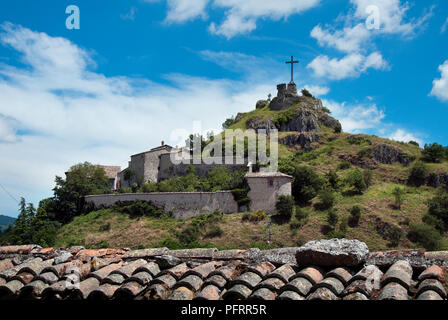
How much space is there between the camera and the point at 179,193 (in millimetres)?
41375

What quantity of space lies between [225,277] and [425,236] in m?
31.3

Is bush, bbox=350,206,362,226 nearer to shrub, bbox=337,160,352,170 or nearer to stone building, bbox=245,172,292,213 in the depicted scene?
stone building, bbox=245,172,292,213

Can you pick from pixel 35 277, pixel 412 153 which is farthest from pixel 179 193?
pixel 35 277

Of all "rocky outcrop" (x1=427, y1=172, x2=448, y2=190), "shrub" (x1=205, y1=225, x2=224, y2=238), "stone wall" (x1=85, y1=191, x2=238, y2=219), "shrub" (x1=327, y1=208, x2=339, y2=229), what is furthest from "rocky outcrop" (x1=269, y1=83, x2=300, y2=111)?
"shrub" (x1=205, y1=225, x2=224, y2=238)

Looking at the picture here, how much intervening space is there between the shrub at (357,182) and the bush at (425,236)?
311 inches

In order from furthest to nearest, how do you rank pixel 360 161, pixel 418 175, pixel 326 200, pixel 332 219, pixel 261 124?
pixel 261 124 < pixel 360 161 < pixel 418 175 < pixel 326 200 < pixel 332 219

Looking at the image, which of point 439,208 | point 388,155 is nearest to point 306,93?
point 388,155

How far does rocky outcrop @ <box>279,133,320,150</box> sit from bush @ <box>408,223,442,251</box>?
26.7 meters

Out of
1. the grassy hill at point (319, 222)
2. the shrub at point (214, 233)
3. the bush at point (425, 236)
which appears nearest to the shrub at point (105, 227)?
the grassy hill at point (319, 222)

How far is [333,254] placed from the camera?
4.99 metres

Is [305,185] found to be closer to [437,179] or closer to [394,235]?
[394,235]

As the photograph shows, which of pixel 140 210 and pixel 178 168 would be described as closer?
pixel 140 210

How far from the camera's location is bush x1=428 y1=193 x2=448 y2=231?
34.5 metres

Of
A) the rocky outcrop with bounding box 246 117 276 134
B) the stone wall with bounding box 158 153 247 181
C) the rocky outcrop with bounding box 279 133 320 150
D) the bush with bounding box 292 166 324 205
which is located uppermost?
the rocky outcrop with bounding box 246 117 276 134
